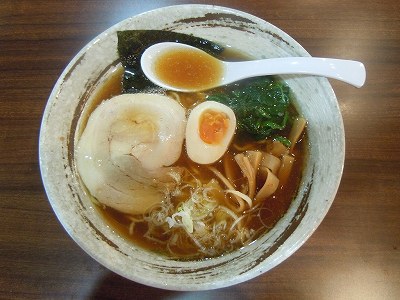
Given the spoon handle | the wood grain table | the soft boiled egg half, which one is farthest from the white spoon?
the wood grain table

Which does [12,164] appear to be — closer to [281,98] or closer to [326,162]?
[281,98]

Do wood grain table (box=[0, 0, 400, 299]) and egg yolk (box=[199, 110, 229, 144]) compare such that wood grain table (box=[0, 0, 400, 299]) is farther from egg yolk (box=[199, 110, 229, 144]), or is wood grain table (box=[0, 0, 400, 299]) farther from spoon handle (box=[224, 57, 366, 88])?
egg yolk (box=[199, 110, 229, 144])

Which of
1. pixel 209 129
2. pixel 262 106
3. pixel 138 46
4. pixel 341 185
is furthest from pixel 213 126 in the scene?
pixel 341 185

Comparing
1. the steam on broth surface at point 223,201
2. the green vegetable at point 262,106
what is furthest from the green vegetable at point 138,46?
the steam on broth surface at point 223,201

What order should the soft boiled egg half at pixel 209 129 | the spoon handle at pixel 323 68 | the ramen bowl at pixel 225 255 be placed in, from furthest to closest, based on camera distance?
the soft boiled egg half at pixel 209 129 < the spoon handle at pixel 323 68 < the ramen bowl at pixel 225 255

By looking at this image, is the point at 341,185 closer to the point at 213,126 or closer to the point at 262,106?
the point at 262,106

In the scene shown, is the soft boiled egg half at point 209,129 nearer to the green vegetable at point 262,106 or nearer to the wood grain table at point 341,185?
the green vegetable at point 262,106
